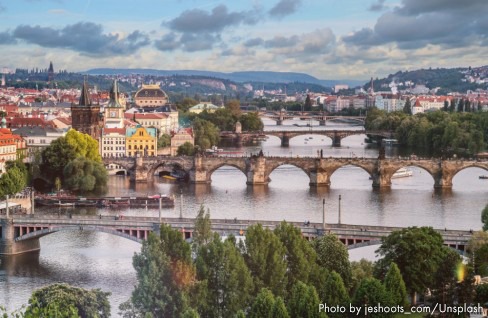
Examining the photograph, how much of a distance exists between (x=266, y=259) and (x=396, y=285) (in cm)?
305

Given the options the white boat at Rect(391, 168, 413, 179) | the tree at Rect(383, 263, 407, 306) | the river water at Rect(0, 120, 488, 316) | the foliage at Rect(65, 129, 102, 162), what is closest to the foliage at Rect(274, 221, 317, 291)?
the tree at Rect(383, 263, 407, 306)

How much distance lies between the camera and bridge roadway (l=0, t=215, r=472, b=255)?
2816cm

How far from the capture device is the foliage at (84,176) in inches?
1897

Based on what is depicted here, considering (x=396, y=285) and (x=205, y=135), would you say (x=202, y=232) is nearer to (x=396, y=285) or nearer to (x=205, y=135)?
(x=396, y=285)

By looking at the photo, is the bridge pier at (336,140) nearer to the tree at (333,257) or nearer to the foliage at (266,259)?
the tree at (333,257)

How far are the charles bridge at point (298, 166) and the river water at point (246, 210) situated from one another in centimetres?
68

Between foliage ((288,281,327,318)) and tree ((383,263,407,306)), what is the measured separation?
2227mm

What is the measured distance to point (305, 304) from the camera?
1891cm

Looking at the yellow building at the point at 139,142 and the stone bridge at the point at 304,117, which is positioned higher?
the stone bridge at the point at 304,117

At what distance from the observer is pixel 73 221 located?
1227 inches

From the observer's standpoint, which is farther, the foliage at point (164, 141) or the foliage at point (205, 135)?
the foliage at point (205, 135)

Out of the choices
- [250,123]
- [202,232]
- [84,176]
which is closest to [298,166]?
[84,176]

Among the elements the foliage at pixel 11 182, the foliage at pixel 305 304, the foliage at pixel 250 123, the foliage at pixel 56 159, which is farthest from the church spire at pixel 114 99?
the foliage at pixel 305 304

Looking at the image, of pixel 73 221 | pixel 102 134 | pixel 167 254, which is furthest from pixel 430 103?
pixel 167 254
